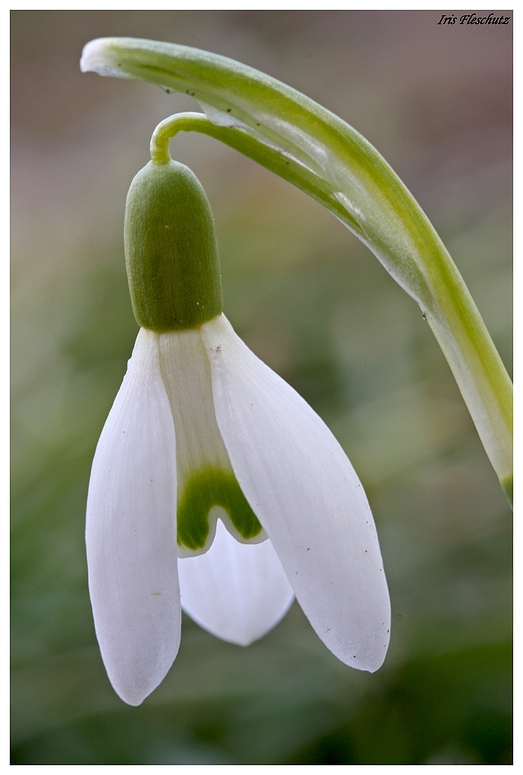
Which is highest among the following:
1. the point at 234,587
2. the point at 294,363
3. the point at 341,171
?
the point at 294,363

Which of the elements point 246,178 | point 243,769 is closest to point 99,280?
point 246,178

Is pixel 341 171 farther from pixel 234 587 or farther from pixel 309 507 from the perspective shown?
pixel 234 587

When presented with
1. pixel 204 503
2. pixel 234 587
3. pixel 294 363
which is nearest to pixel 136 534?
pixel 204 503

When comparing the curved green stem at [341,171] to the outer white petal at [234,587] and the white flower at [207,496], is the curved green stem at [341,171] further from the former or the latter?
the outer white petal at [234,587]

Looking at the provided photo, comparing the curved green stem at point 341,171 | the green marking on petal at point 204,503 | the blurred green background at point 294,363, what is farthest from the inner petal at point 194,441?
the blurred green background at point 294,363

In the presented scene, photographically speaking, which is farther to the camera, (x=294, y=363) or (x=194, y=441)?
(x=294, y=363)

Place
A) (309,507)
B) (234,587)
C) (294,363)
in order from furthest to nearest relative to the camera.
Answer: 1. (294,363)
2. (234,587)
3. (309,507)
